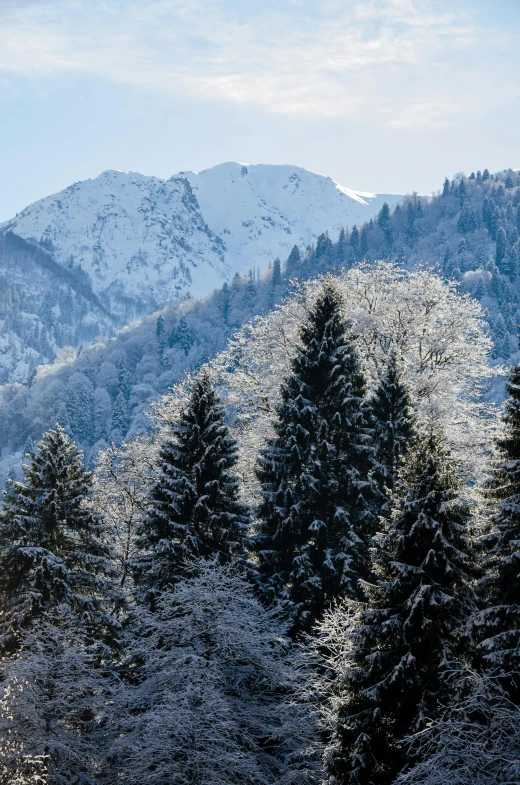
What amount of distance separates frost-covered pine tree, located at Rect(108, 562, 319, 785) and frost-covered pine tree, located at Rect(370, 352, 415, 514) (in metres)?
6.10

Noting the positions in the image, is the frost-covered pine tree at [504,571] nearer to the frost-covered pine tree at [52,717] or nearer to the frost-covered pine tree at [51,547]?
the frost-covered pine tree at [52,717]

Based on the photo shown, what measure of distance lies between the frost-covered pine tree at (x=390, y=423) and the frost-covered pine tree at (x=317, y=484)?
0.47 meters

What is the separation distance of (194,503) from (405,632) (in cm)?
990

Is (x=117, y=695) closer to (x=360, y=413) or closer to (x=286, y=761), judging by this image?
(x=286, y=761)

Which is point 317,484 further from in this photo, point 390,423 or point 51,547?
A: point 51,547

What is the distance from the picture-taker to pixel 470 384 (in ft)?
103

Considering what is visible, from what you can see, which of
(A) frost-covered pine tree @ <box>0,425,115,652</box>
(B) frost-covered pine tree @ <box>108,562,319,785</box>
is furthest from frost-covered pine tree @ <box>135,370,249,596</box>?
(B) frost-covered pine tree @ <box>108,562,319,785</box>

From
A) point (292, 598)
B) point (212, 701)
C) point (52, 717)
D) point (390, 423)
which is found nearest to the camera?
point (212, 701)

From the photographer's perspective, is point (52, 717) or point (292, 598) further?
point (292, 598)

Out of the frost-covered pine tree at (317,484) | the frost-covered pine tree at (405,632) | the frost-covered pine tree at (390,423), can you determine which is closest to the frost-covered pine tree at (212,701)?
the frost-covered pine tree at (405,632)

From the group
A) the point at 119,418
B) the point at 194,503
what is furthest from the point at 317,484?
the point at 119,418

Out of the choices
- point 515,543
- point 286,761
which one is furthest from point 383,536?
point 286,761

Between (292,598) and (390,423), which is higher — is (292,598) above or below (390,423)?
below

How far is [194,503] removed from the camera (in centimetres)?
2158
